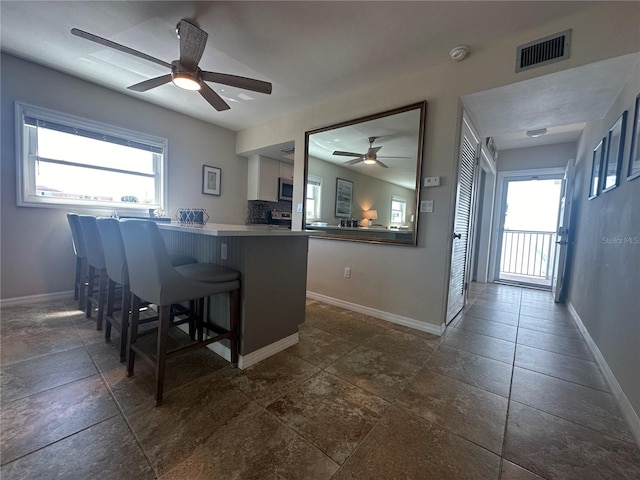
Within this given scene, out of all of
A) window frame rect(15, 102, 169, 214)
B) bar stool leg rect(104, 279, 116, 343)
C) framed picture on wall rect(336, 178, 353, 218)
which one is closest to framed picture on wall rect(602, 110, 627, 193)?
framed picture on wall rect(336, 178, 353, 218)

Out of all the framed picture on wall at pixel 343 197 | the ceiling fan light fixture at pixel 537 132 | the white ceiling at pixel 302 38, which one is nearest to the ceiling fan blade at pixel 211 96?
the white ceiling at pixel 302 38

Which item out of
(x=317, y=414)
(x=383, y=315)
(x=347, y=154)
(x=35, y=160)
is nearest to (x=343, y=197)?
(x=347, y=154)

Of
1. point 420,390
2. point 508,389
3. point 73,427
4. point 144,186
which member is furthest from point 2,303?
point 508,389

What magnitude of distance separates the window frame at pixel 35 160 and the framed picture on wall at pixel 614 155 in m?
4.79

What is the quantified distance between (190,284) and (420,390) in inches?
59.8

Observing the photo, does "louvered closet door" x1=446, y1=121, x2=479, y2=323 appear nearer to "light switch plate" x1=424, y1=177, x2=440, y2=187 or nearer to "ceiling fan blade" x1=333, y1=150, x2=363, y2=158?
"light switch plate" x1=424, y1=177, x2=440, y2=187

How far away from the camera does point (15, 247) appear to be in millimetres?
2693

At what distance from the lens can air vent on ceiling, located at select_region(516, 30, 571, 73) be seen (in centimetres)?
178

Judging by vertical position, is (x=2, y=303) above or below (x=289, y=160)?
below

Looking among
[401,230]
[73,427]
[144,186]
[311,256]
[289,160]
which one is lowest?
[73,427]

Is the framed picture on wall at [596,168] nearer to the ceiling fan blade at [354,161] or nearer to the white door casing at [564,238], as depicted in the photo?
the white door casing at [564,238]

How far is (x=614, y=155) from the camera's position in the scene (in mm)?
2016

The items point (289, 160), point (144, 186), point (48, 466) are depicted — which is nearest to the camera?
point (48, 466)

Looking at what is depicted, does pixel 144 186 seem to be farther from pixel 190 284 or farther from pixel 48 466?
pixel 48 466
